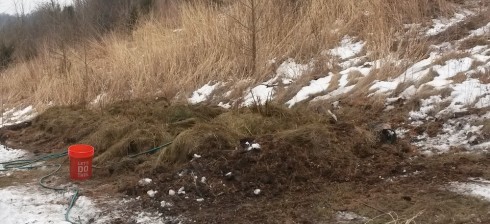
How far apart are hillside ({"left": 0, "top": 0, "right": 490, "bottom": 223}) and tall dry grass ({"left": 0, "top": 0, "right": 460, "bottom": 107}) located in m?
0.03

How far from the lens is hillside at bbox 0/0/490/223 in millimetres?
3717

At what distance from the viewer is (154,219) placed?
361cm

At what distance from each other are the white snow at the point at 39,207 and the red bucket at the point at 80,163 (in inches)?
11.6

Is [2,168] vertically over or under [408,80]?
under

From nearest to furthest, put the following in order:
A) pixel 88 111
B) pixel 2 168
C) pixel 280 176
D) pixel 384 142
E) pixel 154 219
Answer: pixel 154 219
pixel 280 176
pixel 384 142
pixel 2 168
pixel 88 111

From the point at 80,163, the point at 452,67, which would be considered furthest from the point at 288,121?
the point at 80,163

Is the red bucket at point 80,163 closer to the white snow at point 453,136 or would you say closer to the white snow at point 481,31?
the white snow at point 453,136

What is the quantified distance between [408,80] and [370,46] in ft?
4.92

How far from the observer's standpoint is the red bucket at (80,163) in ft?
15.0

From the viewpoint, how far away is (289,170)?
4.08 m

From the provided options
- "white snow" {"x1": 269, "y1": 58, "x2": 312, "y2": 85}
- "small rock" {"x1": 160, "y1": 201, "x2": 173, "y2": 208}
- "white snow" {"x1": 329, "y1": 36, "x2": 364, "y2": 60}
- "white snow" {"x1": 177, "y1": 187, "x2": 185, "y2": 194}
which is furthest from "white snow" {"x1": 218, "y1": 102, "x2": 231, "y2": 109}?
"small rock" {"x1": 160, "y1": 201, "x2": 173, "y2": 208}

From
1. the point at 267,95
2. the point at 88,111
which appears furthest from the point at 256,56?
the point at 88,111

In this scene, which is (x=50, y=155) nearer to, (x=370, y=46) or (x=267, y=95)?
(x=267, y=95)

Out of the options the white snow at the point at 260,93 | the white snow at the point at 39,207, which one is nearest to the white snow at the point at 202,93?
the white snow at the point at 260,93
